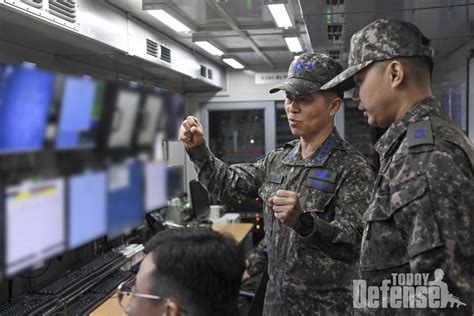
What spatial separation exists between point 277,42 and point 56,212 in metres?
2.59

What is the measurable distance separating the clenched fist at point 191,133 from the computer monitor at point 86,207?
1.01 meters

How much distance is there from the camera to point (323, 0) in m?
1.87

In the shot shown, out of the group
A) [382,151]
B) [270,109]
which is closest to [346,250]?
[382,151]

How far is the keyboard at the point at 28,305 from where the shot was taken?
201cm

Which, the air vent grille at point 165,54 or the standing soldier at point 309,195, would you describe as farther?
the air vent grille at point 165,54

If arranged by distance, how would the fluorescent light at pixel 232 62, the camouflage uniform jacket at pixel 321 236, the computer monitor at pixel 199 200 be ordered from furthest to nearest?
the fluorescent light at pixel 232 62, the computer monitor at pixel 199 200, the camouflage uniform jacket at pixel 321 236

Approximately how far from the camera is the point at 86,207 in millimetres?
2600

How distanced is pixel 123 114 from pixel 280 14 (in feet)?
4.46

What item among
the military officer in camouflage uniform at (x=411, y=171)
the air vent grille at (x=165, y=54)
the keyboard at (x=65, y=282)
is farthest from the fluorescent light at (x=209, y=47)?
the military officer in camouflage uniform at (x=411, y=171)

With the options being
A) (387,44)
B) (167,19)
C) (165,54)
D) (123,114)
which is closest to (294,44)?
(165,54)

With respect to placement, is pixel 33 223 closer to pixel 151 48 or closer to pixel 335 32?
pixel 151 48

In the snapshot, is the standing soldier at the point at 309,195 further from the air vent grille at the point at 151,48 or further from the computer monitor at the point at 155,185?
the computer monitor at the point at 155,185

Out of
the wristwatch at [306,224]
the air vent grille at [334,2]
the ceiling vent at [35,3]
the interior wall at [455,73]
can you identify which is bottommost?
the wristwatch at [306,224]

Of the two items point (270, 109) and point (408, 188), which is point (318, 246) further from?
point (270, 109)
